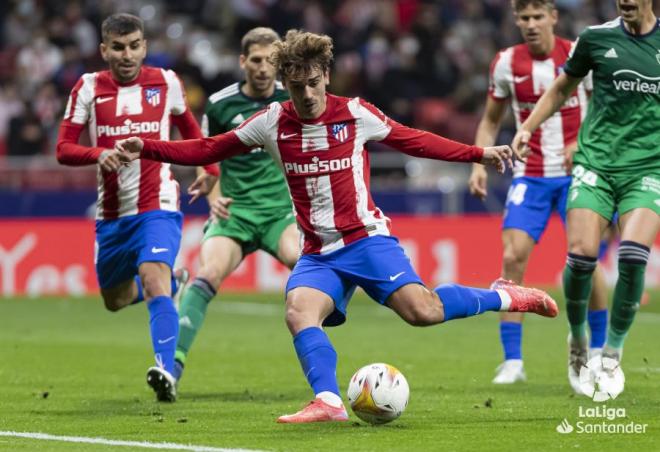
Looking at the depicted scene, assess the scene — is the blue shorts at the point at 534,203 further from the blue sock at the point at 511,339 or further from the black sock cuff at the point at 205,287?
the black sock cuff at the point at 205,287

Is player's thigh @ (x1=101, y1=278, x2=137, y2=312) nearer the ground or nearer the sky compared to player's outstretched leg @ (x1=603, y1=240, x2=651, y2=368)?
nearer the ground

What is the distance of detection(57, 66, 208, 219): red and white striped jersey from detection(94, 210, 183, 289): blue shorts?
0.06 meters

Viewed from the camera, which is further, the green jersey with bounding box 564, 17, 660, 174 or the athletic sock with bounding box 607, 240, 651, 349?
the green jersey with bounding box 564, 17, 660, 174

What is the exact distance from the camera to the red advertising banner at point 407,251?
728 inches

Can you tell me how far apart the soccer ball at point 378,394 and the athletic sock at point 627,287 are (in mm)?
1800

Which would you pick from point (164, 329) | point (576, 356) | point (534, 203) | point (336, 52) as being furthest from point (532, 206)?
point (336, 52)

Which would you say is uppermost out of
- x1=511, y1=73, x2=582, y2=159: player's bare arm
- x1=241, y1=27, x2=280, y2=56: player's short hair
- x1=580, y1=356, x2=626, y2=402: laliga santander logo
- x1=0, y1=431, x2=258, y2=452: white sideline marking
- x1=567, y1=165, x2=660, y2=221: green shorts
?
x1=241, y1=27, x2=280, y2=56: player's short hair

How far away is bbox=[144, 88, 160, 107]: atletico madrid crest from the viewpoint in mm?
9188

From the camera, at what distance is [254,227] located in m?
9.91

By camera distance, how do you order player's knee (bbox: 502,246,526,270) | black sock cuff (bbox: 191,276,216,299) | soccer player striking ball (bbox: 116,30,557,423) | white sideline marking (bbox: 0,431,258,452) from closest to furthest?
white sideline marking (bbox: 0,431,258,452), soccer player striking ball (bbox: 116,30,557,423), black sock cuff (bbox: 191,276,216,299), player's knee (bbox: 502,246,526,270)

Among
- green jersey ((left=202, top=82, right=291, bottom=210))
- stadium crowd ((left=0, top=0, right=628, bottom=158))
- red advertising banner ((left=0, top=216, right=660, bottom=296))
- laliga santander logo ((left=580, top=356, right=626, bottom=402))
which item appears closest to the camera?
laliga santander logo ((left=580, top=356, right=626, bottom=402))

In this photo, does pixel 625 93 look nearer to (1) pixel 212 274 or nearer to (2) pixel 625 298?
(2) pixel 625 298

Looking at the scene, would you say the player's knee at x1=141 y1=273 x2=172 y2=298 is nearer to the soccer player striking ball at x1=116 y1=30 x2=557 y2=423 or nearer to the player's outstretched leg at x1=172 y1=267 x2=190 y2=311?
the soccer player striking ball at x1=116 y1=30 x2=557 y2=423

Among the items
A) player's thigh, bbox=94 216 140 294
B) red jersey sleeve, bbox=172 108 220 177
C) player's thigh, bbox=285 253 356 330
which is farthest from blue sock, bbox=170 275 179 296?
player's thigh, bbox=285 253 356 330
